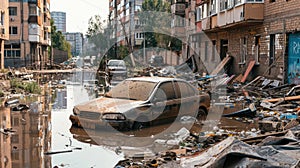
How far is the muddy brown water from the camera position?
7629 mm

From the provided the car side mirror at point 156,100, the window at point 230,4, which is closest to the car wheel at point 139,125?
the car side mirror at point 156,100

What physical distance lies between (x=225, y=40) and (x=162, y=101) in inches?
858

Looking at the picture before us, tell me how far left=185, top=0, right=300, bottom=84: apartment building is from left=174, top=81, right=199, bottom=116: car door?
8.77 m

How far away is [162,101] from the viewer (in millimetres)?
11148

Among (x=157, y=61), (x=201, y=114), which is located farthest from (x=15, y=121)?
(x=157, y=61)

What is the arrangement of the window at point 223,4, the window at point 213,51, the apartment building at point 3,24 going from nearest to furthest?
1. the window at point 223,4
2. the window at point 213,51
3. the apartment building at point 3,24

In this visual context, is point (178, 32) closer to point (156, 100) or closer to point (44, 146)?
point (156, 100)

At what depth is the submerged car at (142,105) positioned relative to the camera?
33.3ft

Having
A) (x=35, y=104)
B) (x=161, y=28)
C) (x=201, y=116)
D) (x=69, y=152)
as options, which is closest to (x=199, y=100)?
(x=201, y=116)

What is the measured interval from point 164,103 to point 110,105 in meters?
1.58

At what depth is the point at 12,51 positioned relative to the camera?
52531 millimetres

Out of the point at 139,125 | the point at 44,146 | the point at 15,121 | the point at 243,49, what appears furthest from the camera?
the point at 243,49

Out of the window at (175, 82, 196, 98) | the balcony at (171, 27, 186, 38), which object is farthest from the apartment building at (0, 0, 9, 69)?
the window at (175, 82, 196, 98)

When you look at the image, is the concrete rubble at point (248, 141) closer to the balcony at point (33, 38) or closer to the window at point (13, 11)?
the balcony at point (33, 38)
